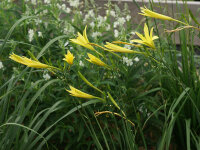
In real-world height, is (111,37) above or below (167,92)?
above

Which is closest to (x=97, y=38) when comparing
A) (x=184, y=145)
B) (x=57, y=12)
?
(x=57, y=12)

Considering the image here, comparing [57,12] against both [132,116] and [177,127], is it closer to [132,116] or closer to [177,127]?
[132,116]

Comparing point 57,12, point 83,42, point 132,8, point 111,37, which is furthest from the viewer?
point 132,8

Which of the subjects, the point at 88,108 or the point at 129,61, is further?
the point at 129,61

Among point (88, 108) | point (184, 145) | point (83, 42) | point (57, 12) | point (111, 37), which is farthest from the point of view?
point (111, 37)

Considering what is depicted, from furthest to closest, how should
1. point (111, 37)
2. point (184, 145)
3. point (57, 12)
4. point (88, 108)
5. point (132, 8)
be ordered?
point (132, 8)
point (111, 37)
point (57, 12)
point (184, 145)
point (88, 108)

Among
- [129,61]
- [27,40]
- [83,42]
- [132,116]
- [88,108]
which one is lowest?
[132,116]

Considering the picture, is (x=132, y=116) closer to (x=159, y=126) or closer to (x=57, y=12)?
(x=159, y=126)

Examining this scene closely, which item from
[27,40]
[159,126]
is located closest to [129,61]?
[159,126]

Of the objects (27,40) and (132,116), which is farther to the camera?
(27,40)
